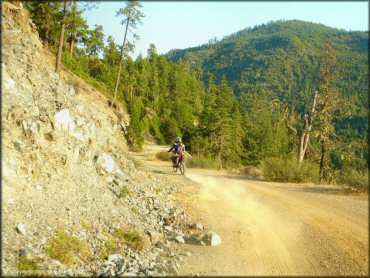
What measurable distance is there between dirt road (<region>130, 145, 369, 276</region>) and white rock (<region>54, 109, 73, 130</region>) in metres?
5.15

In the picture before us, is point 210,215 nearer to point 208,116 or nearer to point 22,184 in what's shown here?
point 22,184

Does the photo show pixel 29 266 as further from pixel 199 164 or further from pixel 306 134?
pixel 306 134

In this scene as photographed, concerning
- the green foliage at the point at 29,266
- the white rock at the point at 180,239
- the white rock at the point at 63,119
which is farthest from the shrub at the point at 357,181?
the green foliage at the point at 29,266

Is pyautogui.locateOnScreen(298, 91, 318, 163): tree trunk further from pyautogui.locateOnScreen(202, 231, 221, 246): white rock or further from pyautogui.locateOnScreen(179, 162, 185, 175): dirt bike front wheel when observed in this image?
pyautogui.locateOnScreen(202, 231, 221, 246): white rock

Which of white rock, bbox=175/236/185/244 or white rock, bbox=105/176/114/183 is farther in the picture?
white rock, bbox=105/176/114/183

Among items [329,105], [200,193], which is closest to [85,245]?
[200,193]

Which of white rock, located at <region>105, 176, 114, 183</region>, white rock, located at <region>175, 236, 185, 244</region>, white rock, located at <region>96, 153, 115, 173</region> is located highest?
white rock, located at <region>96, 153, 115, 173</region>

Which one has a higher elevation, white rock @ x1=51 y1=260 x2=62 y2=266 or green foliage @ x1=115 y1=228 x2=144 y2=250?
white rock @ x1=51 y1=260 x2=62 y2=266

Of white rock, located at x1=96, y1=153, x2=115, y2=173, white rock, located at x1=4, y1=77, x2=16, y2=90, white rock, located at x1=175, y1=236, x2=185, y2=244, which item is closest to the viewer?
white rock, located at x1=175, y1=236, x2=185, y2=244

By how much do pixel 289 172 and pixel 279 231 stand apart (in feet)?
31.8

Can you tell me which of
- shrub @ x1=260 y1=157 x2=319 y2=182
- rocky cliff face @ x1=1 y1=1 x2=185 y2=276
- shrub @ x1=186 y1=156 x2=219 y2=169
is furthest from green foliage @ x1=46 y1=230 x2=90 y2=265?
shrub @ x1=186 y1=156 x2=219 y2=169

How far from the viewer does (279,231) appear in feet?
29.5

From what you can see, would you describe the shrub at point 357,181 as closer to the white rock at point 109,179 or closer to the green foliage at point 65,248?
the white rock at point 109,179

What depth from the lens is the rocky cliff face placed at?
6.80m
